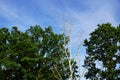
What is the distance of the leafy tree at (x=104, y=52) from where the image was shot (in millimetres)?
45656

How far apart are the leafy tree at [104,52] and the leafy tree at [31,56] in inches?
164

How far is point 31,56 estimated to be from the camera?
168 feet

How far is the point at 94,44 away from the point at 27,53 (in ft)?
36.7

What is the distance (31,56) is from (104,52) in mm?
12081

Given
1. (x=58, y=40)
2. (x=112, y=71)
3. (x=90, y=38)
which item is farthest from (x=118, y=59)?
(x=58, y=40)

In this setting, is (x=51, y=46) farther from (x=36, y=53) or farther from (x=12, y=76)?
(x=12, y=76)

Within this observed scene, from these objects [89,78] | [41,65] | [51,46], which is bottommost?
[89,78]

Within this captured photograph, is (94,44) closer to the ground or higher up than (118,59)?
higher up

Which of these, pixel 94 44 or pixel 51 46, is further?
pixel 51 46

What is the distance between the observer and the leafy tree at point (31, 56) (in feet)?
165

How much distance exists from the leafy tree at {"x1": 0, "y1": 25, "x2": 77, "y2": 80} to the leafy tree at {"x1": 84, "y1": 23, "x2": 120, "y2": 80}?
4.16 m

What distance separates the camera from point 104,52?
47.9m

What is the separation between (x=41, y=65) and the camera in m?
52.0

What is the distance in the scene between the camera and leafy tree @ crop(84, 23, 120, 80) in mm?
45656
